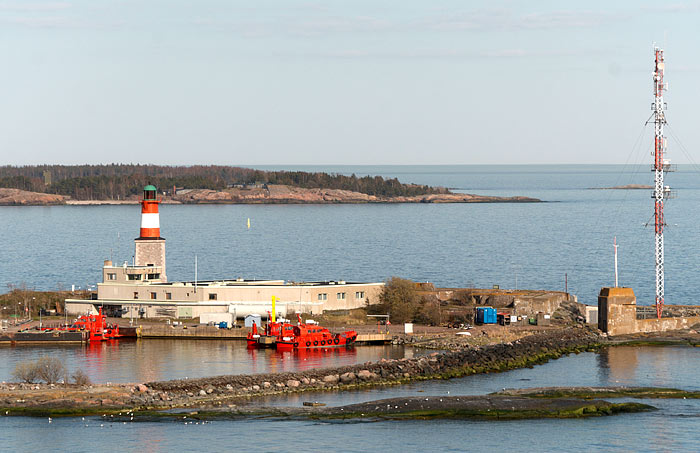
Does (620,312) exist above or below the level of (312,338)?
above

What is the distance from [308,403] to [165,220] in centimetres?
14953

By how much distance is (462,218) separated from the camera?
195m

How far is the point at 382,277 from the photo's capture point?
3688 inches

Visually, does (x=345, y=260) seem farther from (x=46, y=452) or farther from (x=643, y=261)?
(x=46, y=452)

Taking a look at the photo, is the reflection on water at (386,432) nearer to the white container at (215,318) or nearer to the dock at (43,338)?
the white container at (215,318)

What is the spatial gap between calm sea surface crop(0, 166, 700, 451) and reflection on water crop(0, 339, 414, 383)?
0.15 metres

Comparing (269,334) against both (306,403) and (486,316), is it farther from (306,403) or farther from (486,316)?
(306,403)

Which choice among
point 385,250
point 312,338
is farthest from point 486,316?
point 385,250

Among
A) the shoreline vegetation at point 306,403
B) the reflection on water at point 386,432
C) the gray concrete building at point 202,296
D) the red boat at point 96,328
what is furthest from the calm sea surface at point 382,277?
the gray concrete building at point 202,296

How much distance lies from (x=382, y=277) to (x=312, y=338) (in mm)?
36112

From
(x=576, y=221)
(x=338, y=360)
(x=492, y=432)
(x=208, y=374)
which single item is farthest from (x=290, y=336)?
(x=576, y=221)

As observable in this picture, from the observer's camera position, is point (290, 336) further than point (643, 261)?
No

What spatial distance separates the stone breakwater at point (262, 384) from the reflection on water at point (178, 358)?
135 inches

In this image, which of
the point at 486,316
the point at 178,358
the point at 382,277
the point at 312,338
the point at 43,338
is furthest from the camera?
the point at 382,277
